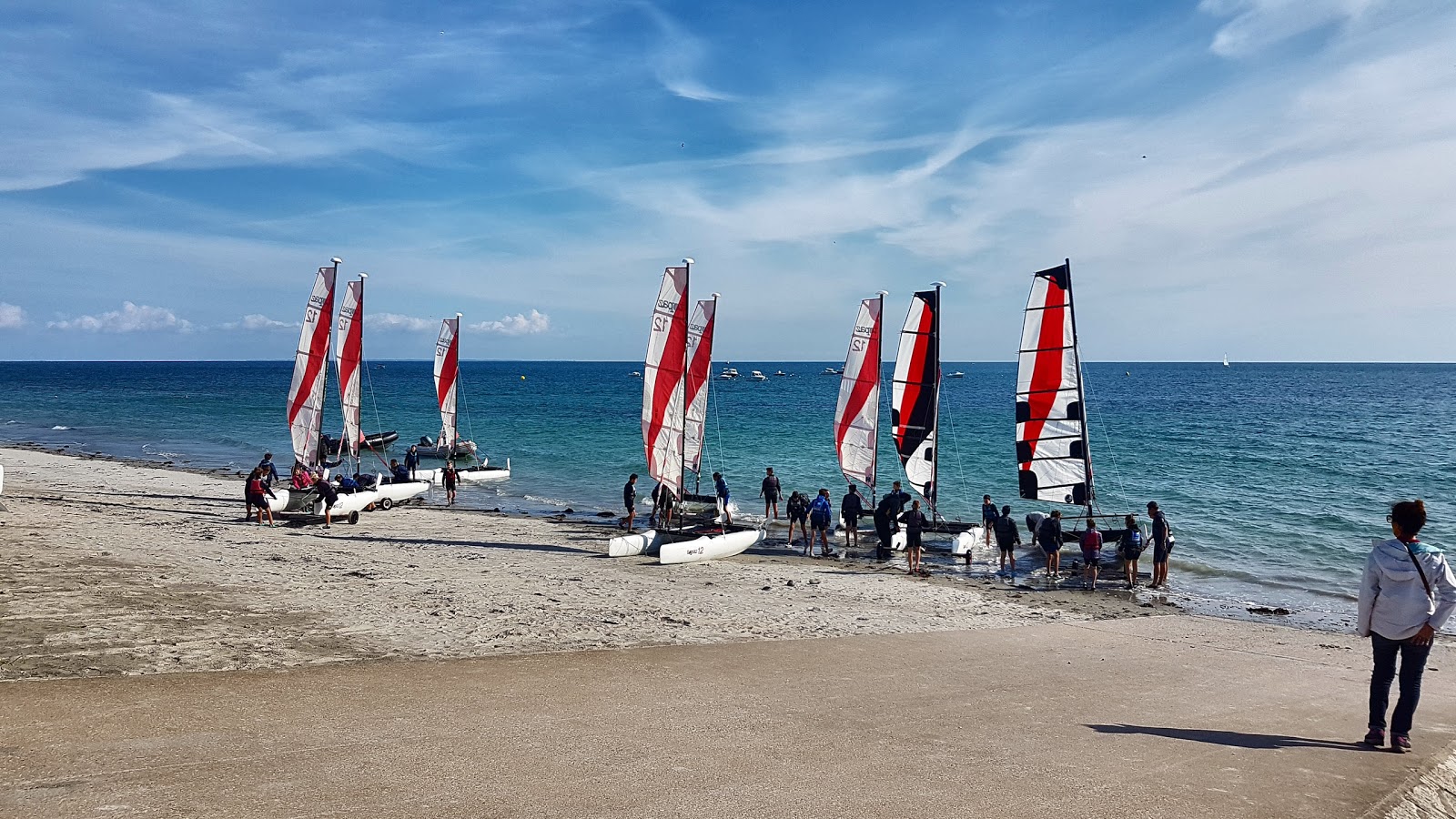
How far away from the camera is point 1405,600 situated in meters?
6.02

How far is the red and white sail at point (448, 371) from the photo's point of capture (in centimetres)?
3128

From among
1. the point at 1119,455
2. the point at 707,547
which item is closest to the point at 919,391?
the point at 707,547

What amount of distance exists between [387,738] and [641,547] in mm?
10299

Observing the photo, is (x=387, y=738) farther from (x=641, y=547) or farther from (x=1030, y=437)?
(x=1030, y=437)

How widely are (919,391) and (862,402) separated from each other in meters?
1.44

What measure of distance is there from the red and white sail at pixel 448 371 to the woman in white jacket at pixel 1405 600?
94.3 feet

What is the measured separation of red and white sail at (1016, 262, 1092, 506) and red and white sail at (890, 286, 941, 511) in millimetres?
2163

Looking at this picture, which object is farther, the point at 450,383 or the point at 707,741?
the point at 450,383

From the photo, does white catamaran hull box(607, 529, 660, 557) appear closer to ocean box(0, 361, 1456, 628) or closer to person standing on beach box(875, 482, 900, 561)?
person standing on beach box(875, 482, 900, 561)

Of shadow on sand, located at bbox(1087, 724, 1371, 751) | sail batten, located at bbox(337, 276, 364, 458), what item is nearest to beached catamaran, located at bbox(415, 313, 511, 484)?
sail batten, located at bbox(337, 276, 364, 458)

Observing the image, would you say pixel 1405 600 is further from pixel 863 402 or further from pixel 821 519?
pixel 863 402

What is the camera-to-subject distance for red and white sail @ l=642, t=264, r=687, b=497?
671 inches

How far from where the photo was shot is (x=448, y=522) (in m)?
20.8

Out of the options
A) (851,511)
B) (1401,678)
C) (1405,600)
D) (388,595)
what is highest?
(1405,600)
